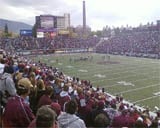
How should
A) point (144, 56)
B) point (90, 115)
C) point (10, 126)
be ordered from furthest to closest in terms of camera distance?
point (144, 56)
point (90, 115)
point (10, 126)

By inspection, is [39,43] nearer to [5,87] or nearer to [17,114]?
[5,87]

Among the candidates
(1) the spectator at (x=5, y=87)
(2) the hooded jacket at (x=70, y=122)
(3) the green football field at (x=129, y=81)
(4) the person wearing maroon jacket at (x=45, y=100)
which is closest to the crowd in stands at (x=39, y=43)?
(3) the green football field at (x=129, y=81)

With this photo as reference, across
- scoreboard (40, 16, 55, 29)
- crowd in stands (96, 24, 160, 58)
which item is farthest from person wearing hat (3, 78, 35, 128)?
scoreboard (40, 16, 55, 29)

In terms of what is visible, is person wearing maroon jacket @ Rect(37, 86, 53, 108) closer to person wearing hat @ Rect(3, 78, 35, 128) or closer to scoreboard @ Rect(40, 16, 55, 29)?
person wearing hat @ Rect(3, 78, 35, 128)

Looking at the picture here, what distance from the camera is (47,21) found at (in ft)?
267

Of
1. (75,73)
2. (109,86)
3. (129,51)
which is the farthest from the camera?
(129,51)

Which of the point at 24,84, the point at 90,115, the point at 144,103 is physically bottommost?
the point at 144,103

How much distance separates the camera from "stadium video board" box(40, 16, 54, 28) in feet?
262

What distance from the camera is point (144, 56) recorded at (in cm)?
5797

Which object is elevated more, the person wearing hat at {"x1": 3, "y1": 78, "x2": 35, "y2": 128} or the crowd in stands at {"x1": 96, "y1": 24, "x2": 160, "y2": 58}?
the person wearing hat at {"x1": 3, "y1": 78, "x2": 35, "y2": 128}

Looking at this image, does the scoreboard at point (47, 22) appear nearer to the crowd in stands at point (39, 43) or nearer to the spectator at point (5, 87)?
the crowd in stands at point (39, 43)

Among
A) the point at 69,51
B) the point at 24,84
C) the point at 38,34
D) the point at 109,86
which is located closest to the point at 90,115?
the point at 24,84

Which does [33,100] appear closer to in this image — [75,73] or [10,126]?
[10,126]

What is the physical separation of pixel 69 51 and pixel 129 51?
41.5 ft
